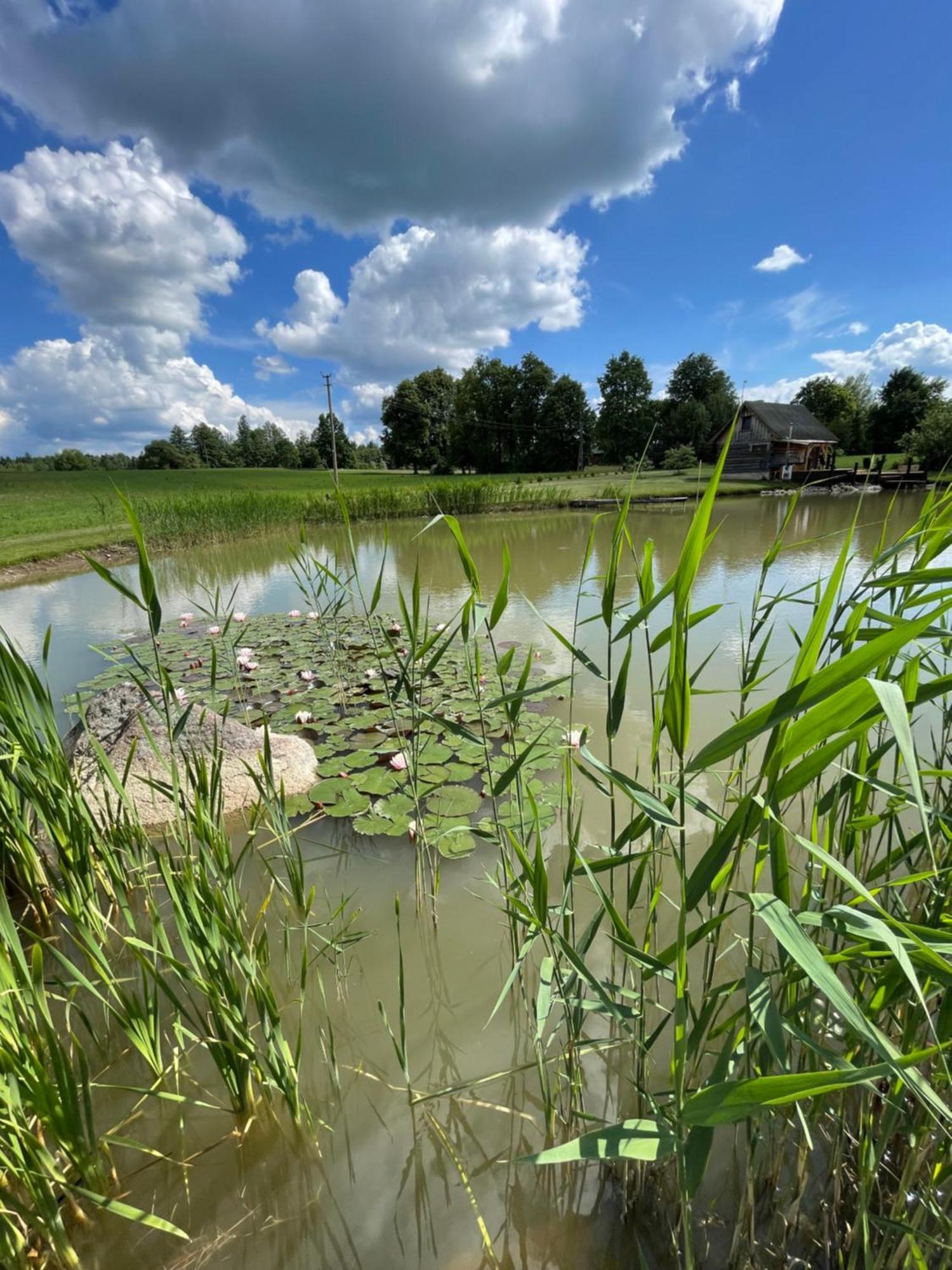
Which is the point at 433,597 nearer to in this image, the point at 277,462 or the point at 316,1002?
the point at 316,1002

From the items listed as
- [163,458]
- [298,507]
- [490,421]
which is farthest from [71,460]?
[298,507]

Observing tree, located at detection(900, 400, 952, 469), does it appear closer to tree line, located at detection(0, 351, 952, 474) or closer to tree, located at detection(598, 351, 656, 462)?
tree line, located at detection(0, 351, 952, 474)

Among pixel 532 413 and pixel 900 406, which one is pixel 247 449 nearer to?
pixel 532 413

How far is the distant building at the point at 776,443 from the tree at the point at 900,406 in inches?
192

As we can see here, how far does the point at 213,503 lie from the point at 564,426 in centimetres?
2622

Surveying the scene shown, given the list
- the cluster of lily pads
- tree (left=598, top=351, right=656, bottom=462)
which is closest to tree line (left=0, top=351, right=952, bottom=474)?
tree (left=598, top=351, right=656, bottom=462)

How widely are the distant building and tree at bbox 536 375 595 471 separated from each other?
7727mm

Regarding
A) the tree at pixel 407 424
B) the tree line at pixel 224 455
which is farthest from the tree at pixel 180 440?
the tree at pixel 407 424

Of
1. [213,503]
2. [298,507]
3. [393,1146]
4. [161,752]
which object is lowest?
[393,1146]

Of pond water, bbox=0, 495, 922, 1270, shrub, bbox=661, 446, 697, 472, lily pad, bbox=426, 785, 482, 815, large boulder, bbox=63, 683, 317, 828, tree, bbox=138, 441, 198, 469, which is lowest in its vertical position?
pond water, bbox=0, 495, 922, 1270

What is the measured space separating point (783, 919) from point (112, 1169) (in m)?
1.37

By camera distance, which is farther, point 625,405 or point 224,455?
point 224,455

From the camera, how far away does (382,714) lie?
342 centimetres

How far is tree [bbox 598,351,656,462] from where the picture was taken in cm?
3209
